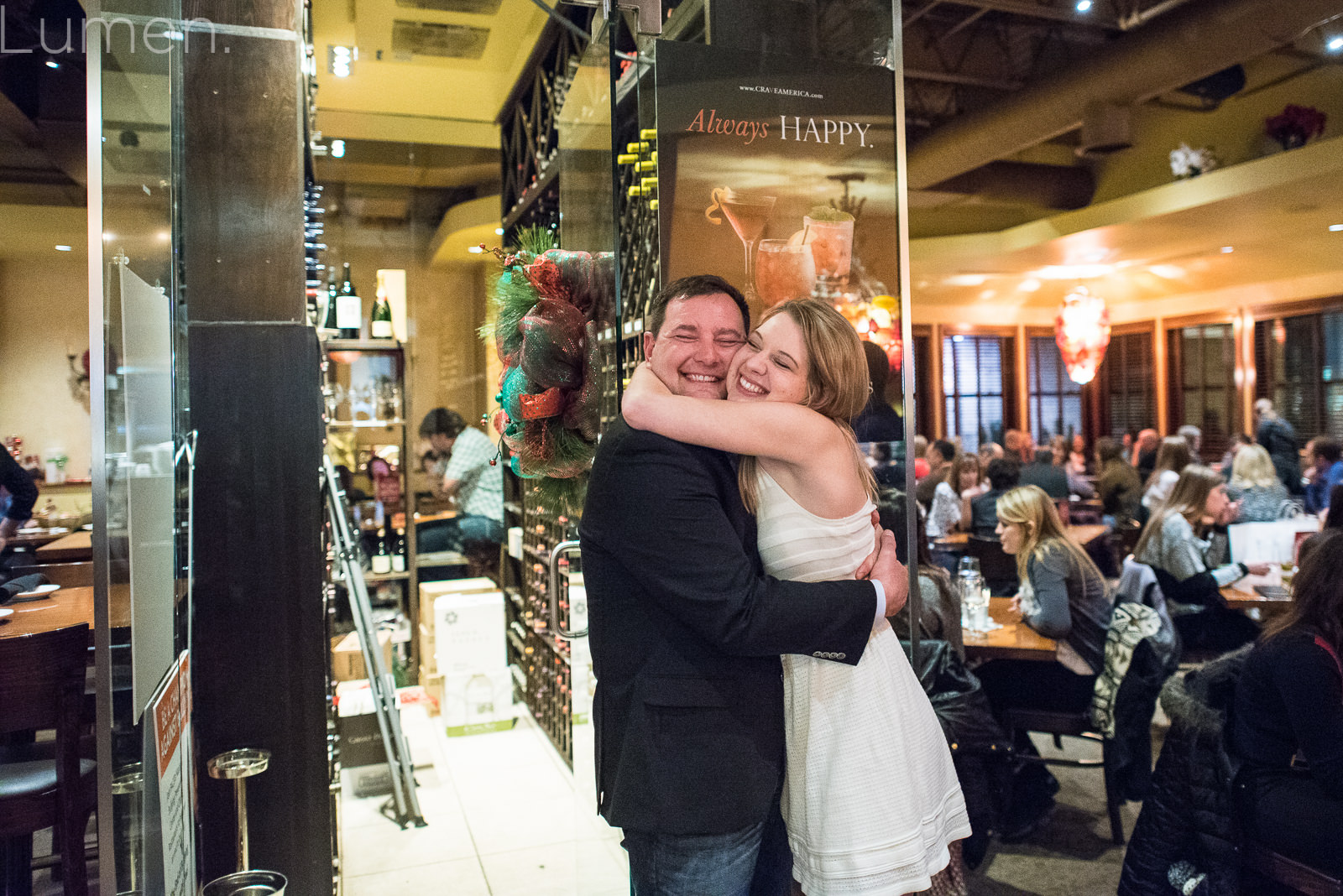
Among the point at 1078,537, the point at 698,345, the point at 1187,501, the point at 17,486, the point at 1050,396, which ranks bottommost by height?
the point at 1078,537

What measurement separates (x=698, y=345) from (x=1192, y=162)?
8.26 m

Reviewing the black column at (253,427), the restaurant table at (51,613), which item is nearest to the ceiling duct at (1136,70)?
the black column at (253,427)

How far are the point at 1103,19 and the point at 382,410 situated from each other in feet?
17.4

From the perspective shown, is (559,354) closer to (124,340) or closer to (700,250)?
(700,250)

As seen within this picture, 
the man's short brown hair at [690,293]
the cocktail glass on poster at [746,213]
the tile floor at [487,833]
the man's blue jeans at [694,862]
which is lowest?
the tile floor at [487,833]

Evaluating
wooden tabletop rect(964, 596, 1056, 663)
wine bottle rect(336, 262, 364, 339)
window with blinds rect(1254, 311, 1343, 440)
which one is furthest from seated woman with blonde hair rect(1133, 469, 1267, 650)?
window with blinds rect(1254, 311, 1343, 440)

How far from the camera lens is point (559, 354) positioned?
2.17m

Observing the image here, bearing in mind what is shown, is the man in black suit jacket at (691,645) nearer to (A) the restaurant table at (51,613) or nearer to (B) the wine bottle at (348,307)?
(A) the restaurant table at (51,613)

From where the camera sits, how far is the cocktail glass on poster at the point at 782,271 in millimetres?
2150

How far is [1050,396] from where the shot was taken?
15188 mm

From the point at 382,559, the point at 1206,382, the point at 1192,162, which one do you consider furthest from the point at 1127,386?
the point at 382,559

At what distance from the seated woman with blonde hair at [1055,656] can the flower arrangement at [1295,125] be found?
5671 mm

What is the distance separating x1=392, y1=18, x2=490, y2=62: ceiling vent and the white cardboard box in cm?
300

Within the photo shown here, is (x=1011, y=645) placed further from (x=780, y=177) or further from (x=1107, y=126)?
(x=1107, y=126)
